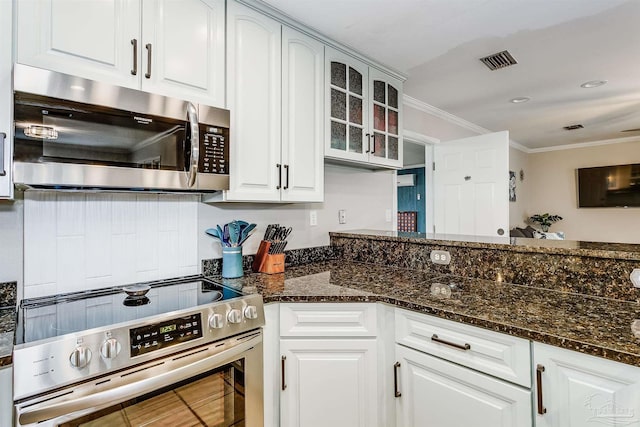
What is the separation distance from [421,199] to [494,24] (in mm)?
4474

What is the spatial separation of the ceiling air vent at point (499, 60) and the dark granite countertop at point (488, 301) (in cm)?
165

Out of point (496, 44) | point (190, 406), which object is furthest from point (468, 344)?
point (496, 44)

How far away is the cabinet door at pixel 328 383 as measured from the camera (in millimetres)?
1487

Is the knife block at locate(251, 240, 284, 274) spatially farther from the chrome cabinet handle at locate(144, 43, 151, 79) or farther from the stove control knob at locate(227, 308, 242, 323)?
the chrome cabinet handle at locate(144, 43, 151, 79)

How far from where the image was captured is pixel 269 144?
181 cm

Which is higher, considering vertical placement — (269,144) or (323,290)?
(269,144)

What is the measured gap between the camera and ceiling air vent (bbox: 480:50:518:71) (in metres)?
2.38

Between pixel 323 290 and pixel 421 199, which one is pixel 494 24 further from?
pixel 421 199

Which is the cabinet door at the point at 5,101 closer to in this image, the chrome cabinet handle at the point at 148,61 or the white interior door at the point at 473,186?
the chrome cabinet handle at the point at 148,61

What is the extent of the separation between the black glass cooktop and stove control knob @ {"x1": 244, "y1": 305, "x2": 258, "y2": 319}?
Result: 99 millimetres

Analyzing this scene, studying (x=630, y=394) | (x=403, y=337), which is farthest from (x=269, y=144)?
(x=630, y=394)

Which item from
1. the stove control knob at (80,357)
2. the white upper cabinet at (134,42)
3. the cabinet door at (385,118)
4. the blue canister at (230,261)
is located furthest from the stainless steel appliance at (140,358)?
the cabinet door at (385,118)

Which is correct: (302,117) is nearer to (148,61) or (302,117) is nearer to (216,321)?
(148,61)

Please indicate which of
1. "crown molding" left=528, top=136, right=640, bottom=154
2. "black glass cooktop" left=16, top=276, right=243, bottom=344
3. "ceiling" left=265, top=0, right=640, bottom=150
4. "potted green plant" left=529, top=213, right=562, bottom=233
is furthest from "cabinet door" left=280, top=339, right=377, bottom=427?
"crown molding" left=528, top=136, right=640, bottom=154
